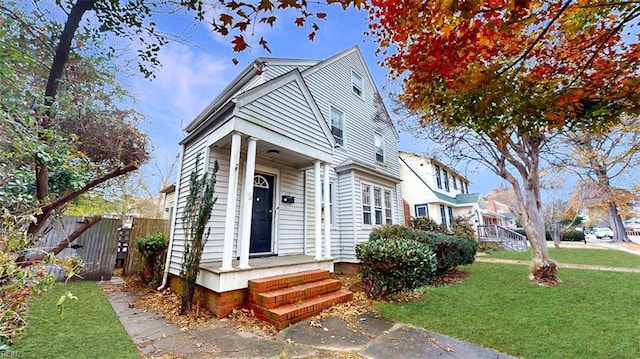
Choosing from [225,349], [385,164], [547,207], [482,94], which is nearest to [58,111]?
[225,349]

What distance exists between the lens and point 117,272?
8.73 meters

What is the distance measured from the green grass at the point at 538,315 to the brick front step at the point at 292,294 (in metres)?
1.23

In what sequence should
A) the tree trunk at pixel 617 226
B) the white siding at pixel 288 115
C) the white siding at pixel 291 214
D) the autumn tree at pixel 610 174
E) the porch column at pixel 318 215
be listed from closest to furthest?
the white siding at pixel 288 115 < the porch column at pixel 318 215 < the white siding at pixel 291 214 < the autumn tree at pixel 610 174 < the tree trunk at pixel 617 226

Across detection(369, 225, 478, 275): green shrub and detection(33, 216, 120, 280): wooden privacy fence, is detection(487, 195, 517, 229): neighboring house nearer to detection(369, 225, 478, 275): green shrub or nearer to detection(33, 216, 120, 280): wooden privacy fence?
detection(369, 225, 478, 275): green shrub

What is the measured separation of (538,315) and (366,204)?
5.87 metres

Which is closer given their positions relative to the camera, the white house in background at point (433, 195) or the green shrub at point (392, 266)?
the green shrub at point (392, 266)

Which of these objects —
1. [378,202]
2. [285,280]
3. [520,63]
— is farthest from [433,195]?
[285,280]

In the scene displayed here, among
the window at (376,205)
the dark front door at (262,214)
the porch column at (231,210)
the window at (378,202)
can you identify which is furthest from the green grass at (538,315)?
the window at (378,202)

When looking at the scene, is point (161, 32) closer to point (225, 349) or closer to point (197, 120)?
point (225, 349)

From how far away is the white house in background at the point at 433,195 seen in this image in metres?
17.1

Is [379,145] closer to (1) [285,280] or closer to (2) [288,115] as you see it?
(2) [288,115]

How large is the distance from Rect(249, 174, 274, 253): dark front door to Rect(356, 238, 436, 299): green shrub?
262 centimetres

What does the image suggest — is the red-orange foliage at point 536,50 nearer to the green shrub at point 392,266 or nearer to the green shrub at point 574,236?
the green shrub at point 392,266

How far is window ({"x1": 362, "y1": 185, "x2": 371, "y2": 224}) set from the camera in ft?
32.0
